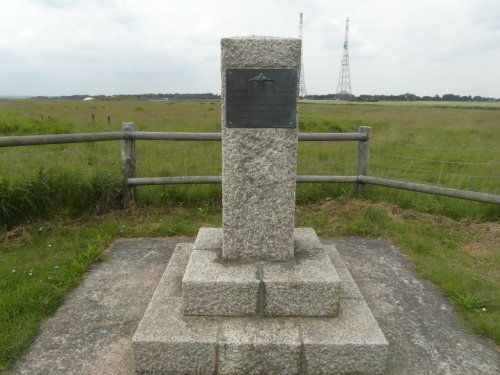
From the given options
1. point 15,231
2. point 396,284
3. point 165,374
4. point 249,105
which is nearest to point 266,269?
point 165,374

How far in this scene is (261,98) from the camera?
294cm

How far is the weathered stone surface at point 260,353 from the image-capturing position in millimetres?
2594

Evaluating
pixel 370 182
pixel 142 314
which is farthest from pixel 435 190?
pixel 142 314

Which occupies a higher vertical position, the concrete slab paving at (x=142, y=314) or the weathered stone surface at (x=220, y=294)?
the weathered stone surface at (x=220, y=294)

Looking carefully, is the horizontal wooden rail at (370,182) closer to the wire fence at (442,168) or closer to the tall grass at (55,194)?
the tall grass at (55,194)

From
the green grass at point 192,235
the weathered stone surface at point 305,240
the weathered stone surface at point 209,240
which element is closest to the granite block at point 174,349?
the weathered stone surface at point 209,240

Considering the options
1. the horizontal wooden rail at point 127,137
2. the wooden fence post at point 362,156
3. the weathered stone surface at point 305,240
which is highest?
the horizontal wooden rail at point 127,137

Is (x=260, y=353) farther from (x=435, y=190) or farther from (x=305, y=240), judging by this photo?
(x=435, y=190)

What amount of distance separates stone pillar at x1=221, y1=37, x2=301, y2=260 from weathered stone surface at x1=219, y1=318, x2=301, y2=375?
66 cm

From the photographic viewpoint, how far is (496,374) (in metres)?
2.66

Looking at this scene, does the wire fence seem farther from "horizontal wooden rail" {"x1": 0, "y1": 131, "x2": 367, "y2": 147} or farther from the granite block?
the granite block

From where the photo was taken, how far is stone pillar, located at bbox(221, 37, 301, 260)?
2865 millimetres

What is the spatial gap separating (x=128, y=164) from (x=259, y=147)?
10.4 feet

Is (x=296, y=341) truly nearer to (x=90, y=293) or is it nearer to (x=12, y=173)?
(x=90, y=293)
